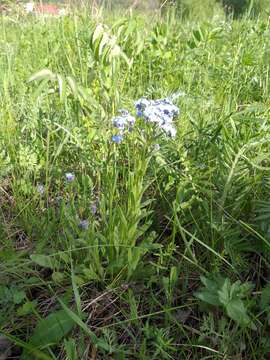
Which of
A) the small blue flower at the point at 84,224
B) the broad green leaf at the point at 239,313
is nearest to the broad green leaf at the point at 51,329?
the small blue flower at the point at 84,224

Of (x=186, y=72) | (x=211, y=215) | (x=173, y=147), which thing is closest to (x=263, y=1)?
(x=186, y=72)

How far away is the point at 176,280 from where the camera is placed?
1.07 meters

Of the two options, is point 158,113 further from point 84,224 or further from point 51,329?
point 51,329

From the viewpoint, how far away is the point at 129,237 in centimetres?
111

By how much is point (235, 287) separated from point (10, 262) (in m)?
0.62

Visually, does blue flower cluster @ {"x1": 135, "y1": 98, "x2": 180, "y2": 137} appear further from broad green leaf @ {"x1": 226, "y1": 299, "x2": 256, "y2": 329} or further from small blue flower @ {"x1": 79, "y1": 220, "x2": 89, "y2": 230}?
broad green leaf @ {"x1": 226, "y1": 299, "x2": 256, "y2": 329}

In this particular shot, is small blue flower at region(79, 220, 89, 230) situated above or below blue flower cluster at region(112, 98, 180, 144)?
below

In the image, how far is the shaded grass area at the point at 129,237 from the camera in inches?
38.4

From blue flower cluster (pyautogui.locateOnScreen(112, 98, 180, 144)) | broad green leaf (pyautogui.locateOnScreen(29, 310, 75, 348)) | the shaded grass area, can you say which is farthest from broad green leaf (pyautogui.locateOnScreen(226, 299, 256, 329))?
blue flower cluster (pyautogui.locateOnScreen(112, 98, 180, 144))

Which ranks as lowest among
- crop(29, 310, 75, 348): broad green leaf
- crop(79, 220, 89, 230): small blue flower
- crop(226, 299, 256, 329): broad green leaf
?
crop(29, 310, 75, 348): broad green leaf

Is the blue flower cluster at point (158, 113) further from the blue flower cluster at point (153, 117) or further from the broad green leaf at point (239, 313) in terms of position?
the broad green leaf at point (239, 313)

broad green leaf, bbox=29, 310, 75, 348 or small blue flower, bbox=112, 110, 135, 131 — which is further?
small blue flower, bbox=112, 110, 135, 131

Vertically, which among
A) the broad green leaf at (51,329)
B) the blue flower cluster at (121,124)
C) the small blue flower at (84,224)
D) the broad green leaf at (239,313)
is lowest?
the broad green leaf at (51,329)

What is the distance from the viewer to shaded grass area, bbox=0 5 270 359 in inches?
38.4
